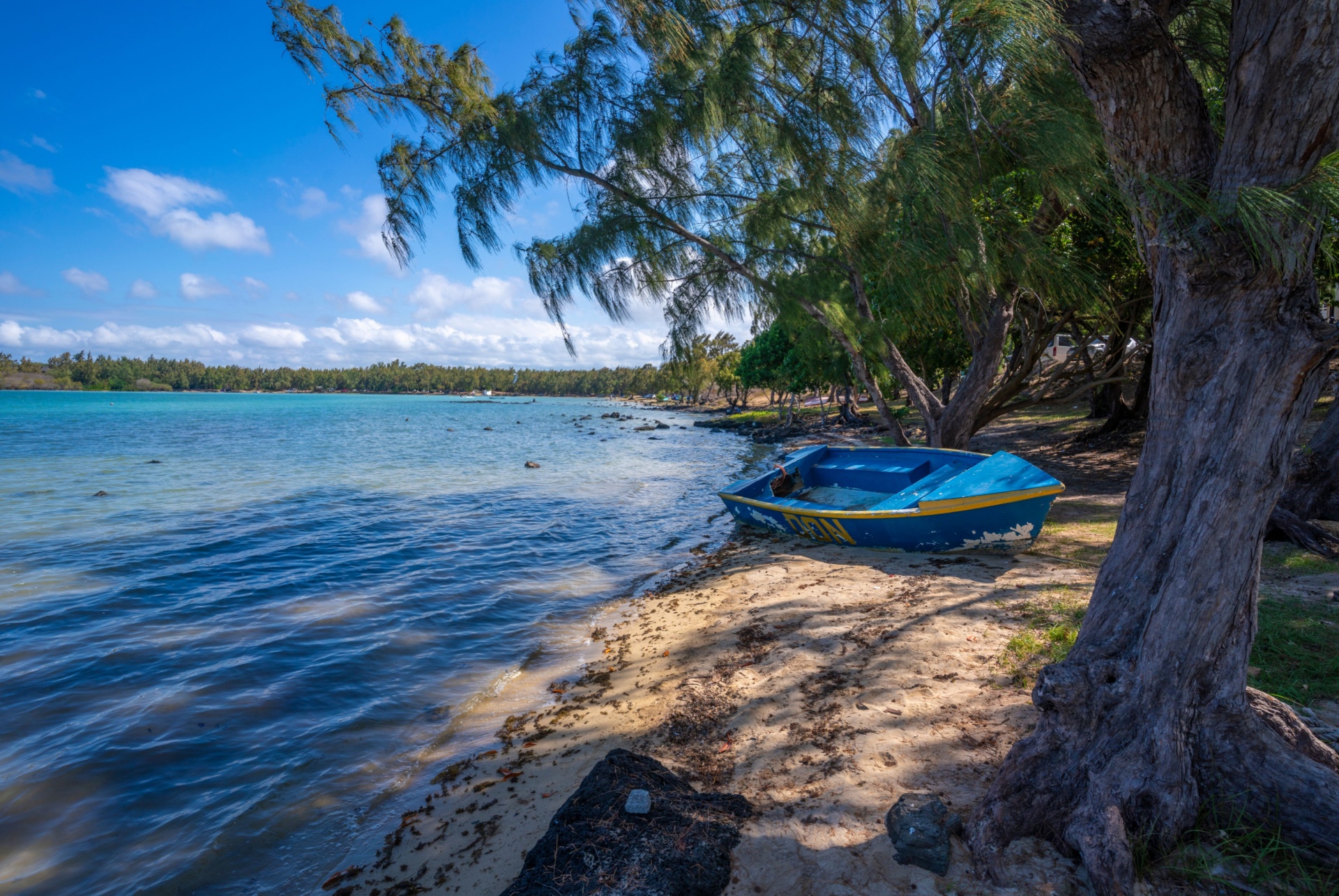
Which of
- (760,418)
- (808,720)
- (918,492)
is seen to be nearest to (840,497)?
(918,492)

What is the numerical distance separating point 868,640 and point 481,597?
5.44m

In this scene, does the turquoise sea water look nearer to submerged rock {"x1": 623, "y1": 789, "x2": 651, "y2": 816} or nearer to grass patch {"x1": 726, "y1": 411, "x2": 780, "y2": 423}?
submerged rock {"x1": 623, "y1": 789, "x2": 651, "y2": 816}

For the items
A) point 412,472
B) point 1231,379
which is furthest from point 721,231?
point 412,472

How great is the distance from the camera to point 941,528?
24.9ft

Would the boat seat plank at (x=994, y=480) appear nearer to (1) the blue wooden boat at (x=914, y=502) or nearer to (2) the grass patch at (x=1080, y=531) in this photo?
(1) the blue wooden boat at (x=914, y=502)

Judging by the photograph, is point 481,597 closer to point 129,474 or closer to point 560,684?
point 560,684

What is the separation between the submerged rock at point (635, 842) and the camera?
260 centimetres

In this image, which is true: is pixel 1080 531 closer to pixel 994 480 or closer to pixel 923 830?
pixel 994 480

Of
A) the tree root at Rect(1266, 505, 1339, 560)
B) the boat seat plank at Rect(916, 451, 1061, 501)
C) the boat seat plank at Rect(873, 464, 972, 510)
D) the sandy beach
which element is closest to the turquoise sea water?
the sandy beach

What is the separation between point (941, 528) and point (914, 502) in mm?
471

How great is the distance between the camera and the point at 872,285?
1134 cm

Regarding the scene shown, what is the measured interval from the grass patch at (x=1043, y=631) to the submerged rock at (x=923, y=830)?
1.23 metres

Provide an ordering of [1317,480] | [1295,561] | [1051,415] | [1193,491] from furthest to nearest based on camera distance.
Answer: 1. [1051,415]
2. [1317,480]
3. [1295,561]
4. [1193,491]

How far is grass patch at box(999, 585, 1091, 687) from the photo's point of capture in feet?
13.8
